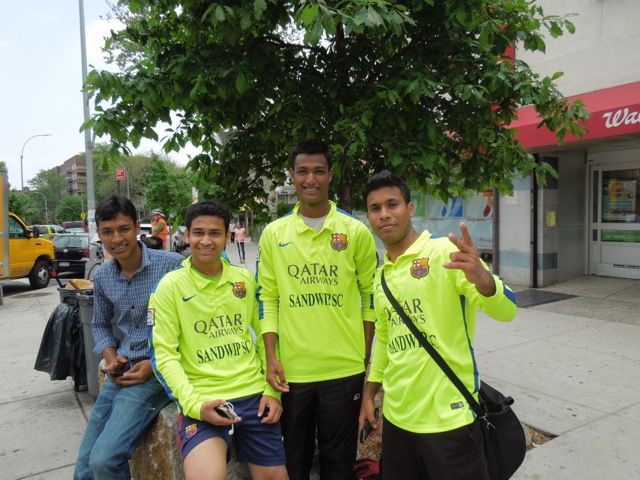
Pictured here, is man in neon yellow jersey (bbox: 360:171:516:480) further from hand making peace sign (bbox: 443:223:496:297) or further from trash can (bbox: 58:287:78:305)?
trash can (bbox: 58:287:78:305)

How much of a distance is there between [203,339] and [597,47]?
8.91 meters

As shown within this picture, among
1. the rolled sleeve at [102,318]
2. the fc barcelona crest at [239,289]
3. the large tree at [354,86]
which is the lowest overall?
the rolled sleeve at [102,318]

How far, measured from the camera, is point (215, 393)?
236cm

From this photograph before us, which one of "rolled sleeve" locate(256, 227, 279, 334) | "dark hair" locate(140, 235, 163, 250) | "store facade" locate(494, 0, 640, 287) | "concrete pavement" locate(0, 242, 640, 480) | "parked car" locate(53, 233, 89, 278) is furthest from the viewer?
"parked car" locate(53, 233, 89, 278)

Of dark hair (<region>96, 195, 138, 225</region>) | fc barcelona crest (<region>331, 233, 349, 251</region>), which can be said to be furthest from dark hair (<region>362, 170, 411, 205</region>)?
dark hair (<region>96, 195, 138, 225</region>)

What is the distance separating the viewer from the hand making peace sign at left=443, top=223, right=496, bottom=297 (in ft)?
5.95

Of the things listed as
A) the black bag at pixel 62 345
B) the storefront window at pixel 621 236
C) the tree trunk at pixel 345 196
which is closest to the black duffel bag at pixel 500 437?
the tree trunk at pixel 345 196

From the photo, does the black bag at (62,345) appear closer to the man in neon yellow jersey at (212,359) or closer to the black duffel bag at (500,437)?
the man in neon yellow jersey at (212,359)

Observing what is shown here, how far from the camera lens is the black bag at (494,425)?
197 cm

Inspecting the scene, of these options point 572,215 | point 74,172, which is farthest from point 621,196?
point 74,172

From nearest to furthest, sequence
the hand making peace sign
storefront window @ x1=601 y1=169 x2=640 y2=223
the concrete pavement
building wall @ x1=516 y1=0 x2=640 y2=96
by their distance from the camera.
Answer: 1. the hand making peace sign
2. the concrete pavement
3. building wall @ x1=516 y1=0 x2=640 y2=96
4. storefront window @ x1=601 y1=169 x2=640 y2=223

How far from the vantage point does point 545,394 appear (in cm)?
454

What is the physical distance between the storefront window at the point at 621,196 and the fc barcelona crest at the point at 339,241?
9149 millimetres

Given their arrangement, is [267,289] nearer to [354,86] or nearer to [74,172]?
[354,86]
